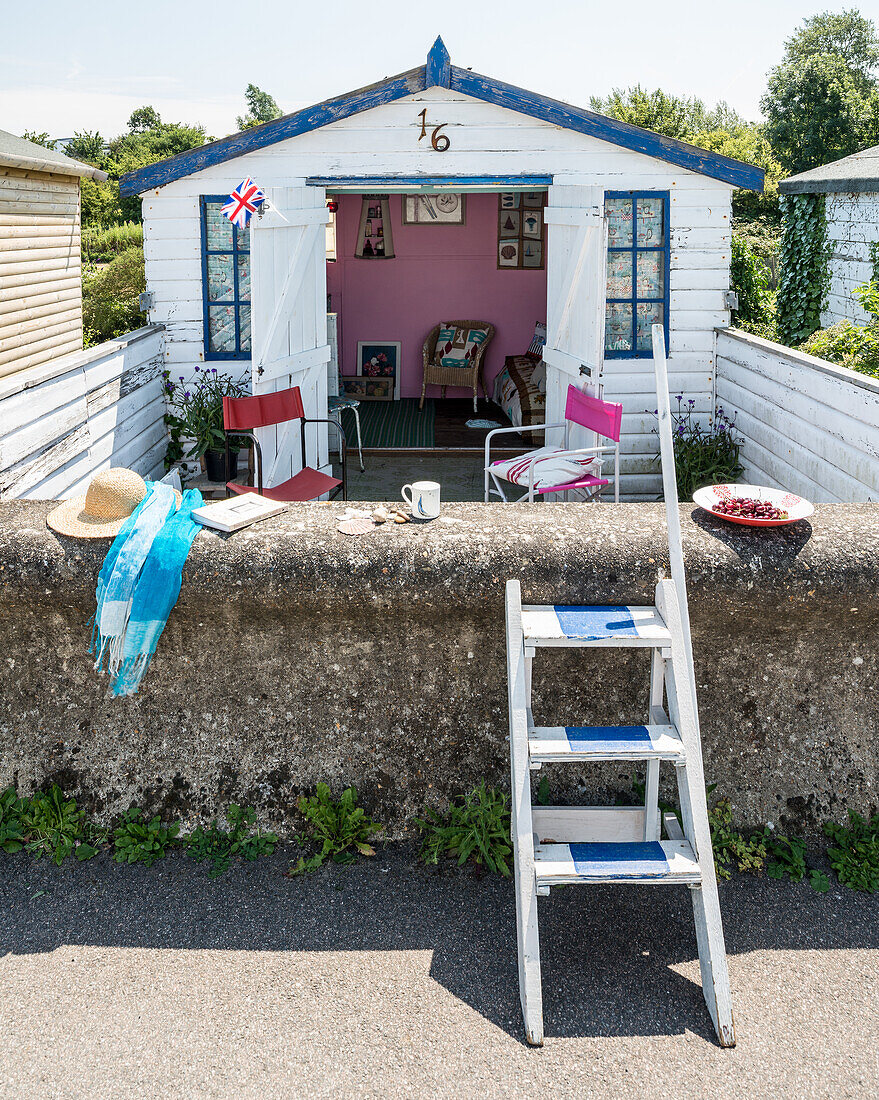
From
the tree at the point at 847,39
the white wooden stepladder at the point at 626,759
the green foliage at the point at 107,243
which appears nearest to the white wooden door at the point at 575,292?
the white wooden stepladder at the point at 626,759

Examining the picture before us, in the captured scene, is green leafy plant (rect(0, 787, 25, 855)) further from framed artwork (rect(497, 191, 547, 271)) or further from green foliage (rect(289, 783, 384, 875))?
framed artwork (rect(497, 191, 547, 271))

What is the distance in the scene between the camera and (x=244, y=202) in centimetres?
638

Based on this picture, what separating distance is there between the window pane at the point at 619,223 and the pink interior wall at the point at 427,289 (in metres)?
4.79

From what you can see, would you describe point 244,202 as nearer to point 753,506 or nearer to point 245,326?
point 245,326

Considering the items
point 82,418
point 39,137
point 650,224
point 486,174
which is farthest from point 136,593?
point 39,137

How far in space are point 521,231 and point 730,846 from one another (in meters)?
9.95

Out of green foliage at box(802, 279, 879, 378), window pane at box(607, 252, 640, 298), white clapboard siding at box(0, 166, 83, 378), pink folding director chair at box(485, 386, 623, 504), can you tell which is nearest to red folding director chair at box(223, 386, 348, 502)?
pink folding director chair at box(485, 386, 623, 504)

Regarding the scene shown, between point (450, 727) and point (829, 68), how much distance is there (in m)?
36.5

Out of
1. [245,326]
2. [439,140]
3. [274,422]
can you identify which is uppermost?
[439,140]

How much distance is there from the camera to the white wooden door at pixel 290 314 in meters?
6.31

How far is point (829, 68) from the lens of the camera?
33406 millimetres

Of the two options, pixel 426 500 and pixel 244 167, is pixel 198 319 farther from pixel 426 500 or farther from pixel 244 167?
pixel 426 500

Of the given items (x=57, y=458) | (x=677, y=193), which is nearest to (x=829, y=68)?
(x=677, y=193)

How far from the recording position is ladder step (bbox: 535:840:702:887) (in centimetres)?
270
